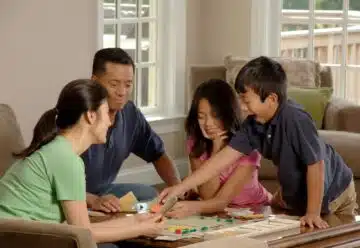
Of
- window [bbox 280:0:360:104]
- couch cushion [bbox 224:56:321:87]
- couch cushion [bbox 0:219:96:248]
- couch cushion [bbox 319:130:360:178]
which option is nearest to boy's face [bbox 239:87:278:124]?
couch cushion [bbox 0:219:96:248]

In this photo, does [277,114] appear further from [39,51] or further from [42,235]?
[39,51]

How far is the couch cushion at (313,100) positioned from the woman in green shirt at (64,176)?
3228 millimetres

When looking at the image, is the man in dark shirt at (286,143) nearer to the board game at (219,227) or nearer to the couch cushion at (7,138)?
the board game at (219,227)

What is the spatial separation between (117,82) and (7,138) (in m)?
0.58

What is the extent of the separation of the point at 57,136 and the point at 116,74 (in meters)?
0.99

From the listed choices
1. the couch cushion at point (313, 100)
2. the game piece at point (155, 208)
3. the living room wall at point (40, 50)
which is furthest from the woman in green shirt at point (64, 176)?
the couch cushion at point (313, 100)

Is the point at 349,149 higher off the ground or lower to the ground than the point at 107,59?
lower

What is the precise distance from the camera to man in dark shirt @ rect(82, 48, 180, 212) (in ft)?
13.2

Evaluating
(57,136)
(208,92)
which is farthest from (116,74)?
(57,136)

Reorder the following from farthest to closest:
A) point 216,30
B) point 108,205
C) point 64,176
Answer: point 216,30, point 108,205, point 64,176

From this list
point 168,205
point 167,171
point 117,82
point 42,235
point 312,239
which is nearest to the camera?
point 42,235

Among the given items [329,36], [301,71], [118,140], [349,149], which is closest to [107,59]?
[118,140]

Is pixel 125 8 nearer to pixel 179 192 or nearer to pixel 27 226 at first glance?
pixel 179 192

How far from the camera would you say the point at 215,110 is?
3.89 metres
